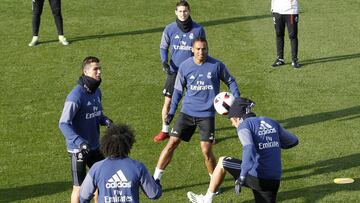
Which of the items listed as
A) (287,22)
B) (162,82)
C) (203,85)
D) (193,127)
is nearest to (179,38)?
(203,85)

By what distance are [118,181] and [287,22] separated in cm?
1134

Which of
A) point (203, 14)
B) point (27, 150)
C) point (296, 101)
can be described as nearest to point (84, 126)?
point (27, 150)

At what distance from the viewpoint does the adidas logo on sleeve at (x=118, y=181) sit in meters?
7.84

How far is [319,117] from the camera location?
1521 centimetres

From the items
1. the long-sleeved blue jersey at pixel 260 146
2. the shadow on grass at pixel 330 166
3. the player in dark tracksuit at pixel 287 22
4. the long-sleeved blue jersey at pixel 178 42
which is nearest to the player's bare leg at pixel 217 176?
the long-sleeved blue jersey at pixel 260 146

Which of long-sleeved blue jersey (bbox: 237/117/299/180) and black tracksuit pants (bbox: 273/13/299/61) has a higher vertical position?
black tracksuit pants (bbox: 273/13/299/61)

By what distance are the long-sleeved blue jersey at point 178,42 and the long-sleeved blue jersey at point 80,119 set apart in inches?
147

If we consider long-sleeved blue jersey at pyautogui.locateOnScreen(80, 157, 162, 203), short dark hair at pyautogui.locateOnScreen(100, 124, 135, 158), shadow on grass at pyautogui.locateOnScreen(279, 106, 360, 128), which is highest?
short dark hair at pyautogui.locateOnScreen(100, 124, 135, 158)

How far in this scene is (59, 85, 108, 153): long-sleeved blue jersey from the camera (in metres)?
9.68

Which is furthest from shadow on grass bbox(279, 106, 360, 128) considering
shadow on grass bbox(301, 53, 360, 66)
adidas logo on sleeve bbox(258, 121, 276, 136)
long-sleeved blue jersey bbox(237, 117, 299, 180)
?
adidas logo on sleeve bbox(258, 121, 276, 136)

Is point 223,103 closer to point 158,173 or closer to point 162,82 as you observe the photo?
point 158,173

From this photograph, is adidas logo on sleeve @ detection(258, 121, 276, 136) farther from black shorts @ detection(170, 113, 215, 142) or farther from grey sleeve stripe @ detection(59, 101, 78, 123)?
grey sleeve stripe @ detection(59, 101, 78, 123)

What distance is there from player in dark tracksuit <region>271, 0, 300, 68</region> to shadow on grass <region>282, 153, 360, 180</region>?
5.69 meters

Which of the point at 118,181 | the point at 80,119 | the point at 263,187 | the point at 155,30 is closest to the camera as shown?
the point at 118,181
